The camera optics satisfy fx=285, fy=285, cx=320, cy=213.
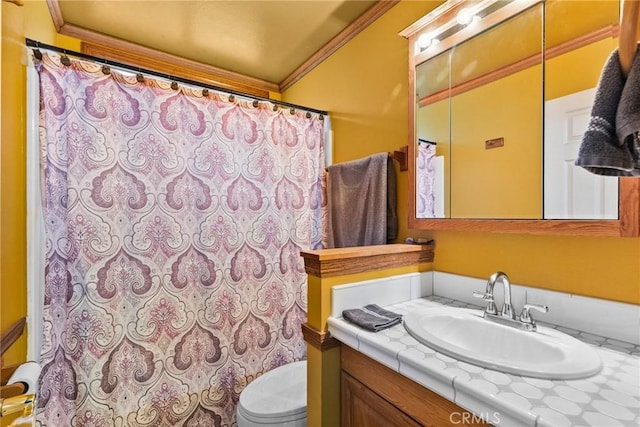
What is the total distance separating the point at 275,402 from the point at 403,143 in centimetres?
140

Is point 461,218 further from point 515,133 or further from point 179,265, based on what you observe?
point 179,265

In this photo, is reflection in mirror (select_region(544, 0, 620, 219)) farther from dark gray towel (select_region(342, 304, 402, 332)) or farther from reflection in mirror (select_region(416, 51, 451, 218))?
dark gray towel (select_region(342, 304, 402, 332))

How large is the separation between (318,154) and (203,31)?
3.71ft

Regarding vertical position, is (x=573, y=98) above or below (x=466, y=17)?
below

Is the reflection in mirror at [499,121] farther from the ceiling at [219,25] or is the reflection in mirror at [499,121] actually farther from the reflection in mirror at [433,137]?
the ceiling at [219,25]

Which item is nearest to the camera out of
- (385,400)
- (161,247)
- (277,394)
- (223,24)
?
(385,400)

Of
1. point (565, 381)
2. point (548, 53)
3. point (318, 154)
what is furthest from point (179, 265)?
point (548, 53)

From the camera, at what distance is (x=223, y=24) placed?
1.85 m

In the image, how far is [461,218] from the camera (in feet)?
4.06

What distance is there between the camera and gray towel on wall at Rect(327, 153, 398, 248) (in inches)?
59.4

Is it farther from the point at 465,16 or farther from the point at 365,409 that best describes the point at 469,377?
the point at 465,16

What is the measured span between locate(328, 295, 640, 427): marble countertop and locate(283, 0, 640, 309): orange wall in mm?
197

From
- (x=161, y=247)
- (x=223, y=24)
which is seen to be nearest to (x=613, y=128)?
(x=161, y=247)

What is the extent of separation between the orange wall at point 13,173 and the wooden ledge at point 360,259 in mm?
1000
